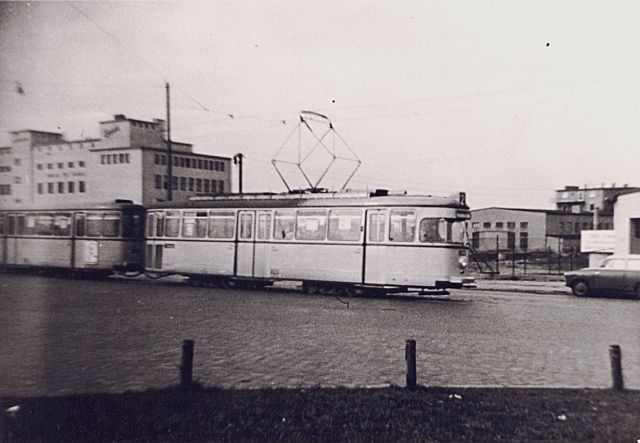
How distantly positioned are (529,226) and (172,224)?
154ft

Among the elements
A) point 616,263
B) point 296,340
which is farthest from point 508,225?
point 296,340

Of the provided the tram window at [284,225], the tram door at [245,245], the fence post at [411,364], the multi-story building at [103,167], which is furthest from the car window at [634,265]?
the fence post at [411,364]

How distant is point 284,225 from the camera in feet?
66.4

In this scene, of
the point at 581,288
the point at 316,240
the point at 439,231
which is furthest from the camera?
the point at 581,288

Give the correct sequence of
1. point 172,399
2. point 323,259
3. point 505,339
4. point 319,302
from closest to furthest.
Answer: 1. point 172,399
2. point 505,339
3. point 319,302
4. point 323,259

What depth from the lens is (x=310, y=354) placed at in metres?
9.89

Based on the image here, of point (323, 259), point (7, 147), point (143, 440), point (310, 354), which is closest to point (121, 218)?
point (323, 259)

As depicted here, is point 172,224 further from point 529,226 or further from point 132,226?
point 529,226

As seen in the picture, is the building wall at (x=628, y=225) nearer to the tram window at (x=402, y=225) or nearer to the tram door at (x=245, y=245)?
the tram window at (x=402, y=225)

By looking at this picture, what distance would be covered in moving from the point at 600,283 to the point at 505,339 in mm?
11291

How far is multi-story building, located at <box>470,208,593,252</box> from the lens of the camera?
54.3m

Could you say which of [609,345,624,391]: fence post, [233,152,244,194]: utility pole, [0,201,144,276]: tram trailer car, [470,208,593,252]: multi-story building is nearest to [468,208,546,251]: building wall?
[470,208,593,252]: multi-story building

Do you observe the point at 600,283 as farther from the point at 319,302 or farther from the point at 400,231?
the point at 319,302

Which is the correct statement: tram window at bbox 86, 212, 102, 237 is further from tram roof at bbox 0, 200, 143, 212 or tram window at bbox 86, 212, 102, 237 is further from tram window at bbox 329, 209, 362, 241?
tram window at bbox 329, 209, 362, 241
